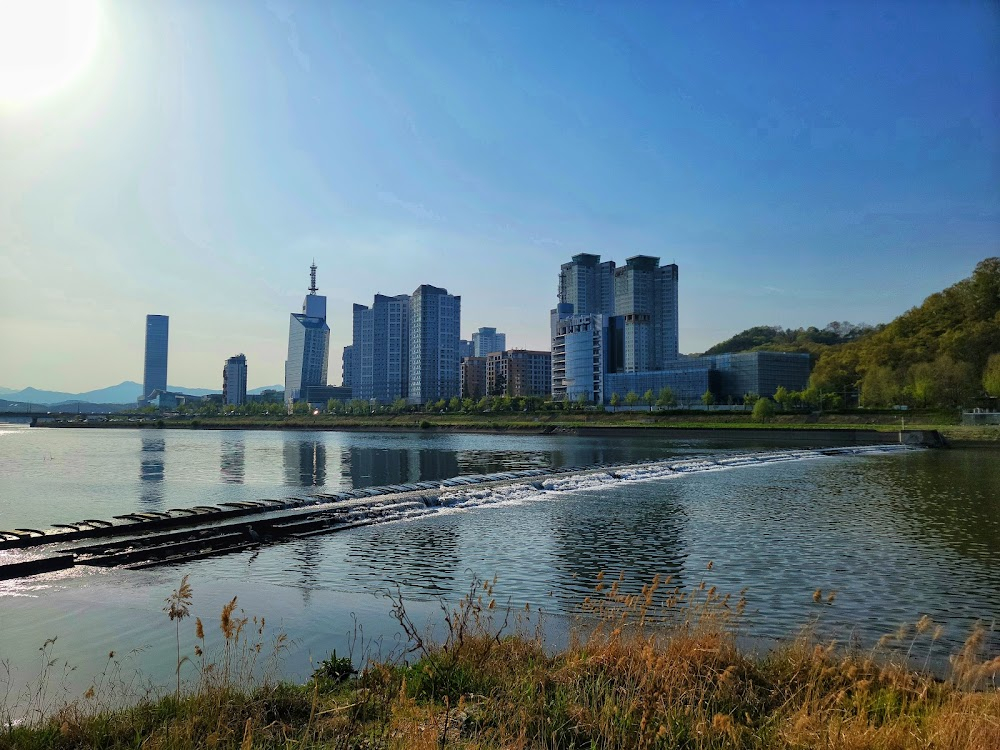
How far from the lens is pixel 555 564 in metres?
17.9

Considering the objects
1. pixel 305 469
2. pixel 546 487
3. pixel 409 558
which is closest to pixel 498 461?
pixel 305 469

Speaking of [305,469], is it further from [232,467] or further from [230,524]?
[230,524]

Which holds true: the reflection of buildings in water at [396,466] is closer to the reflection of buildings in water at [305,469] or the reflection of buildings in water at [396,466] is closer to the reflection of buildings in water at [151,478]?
the reflection of buildings in water at [305,469]

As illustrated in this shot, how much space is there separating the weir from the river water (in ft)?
3.31

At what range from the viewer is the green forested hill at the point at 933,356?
317ft

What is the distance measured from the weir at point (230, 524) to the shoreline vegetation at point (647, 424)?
6033cm

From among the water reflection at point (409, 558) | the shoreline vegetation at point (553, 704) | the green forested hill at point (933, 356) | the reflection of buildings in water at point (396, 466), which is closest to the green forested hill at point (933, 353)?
the green forested hill at point (933, 356)

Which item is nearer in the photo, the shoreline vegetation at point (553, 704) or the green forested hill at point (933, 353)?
the shoreline vegetation at point (553, 704)

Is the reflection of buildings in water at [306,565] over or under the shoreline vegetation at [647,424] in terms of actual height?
under

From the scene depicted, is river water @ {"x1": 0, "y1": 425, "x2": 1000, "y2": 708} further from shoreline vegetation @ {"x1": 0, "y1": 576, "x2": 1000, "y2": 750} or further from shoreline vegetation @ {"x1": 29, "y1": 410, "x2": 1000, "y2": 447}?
shoreline vegetation @ {"x1": 29, "y1": 410, "x2": 1000, "y2": 447}

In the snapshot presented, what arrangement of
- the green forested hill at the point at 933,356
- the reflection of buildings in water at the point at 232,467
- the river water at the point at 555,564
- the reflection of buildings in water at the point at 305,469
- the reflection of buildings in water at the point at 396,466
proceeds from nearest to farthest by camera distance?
the river water at the point at 555,564 < the reflection of buildings in water at the point at 305,469 < the reflection of buildings in water at the point at 396,466 < the reflection of buildings in water at the point at 232,467 < the green forested hill at the point at 933,356

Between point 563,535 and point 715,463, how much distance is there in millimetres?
31745

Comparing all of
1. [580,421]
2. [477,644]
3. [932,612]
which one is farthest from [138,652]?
[580,421]

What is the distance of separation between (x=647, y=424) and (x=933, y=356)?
156ft
